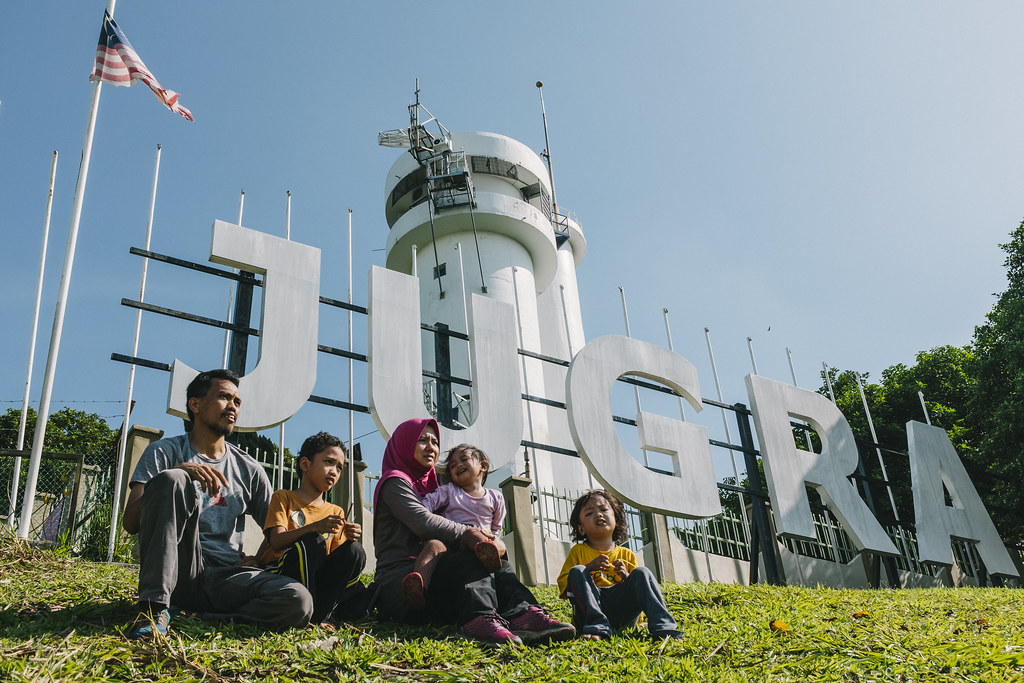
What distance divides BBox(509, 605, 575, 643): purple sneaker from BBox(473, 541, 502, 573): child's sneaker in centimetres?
31

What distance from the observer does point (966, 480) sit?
12.9 metres

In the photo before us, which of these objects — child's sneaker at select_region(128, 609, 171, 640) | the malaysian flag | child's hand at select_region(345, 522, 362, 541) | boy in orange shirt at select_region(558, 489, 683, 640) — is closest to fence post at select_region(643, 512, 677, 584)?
boy in orange shirt at select_region(558, 489, 683, 640)

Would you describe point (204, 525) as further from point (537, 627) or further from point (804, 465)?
point (804, 465)

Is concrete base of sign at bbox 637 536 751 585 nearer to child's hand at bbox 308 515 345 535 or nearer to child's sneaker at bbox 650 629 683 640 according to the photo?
child's sneaker at bbox 650 629 683 640

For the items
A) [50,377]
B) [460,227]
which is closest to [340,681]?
[50,377]

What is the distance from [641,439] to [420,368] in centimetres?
267

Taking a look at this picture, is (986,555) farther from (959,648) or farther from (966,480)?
(959,648)

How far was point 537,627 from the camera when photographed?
4.70 meters

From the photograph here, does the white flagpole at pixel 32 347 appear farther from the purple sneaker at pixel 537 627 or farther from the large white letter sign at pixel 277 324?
the purple sneaker at pixel 537 627

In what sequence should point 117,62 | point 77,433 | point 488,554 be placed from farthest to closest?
1. point 77,433
2. point 117,62
3. point 488,554

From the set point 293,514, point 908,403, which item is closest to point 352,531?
point 293,514

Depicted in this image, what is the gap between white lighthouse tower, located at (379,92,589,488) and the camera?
63.3ft

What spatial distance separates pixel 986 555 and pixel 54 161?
42.5ft

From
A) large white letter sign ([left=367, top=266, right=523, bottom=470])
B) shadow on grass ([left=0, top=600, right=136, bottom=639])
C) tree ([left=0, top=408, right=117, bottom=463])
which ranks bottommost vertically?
shadow on grass ([left=0, top=600, right=136, bottom=639])
